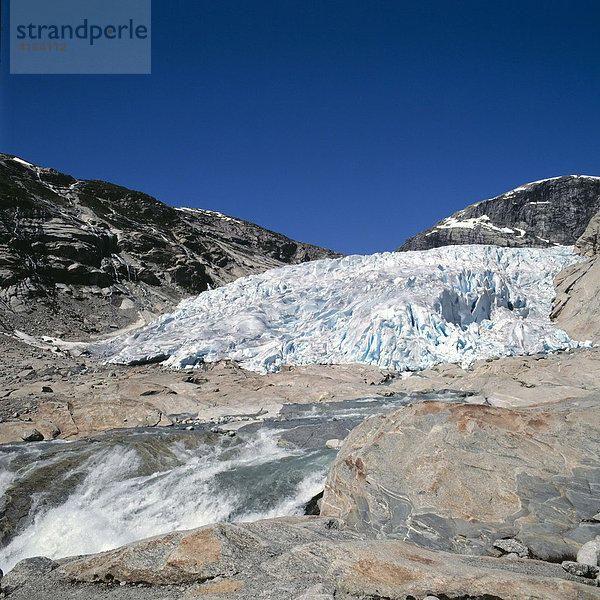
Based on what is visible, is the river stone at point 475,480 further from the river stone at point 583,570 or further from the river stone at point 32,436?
the river stone at point 32,436

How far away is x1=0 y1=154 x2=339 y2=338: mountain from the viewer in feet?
85.8

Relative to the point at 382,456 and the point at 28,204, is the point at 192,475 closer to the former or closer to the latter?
the point at 382,456

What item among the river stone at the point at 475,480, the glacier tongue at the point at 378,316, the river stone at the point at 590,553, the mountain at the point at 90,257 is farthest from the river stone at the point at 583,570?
the mountain at the point at 90,257

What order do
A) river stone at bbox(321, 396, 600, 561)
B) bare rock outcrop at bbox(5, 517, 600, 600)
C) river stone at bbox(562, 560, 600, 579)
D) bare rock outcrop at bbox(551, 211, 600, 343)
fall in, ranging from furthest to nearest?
bare rock outcrop at bbox(551, 211, 600, 343), river stone at bbox(321, 396, 600, 561), river stone at bbox(562, 560, 600, 579), bare rock outcrop at bbox(5, 517, 600, 600)

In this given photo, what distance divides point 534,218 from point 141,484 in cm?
9863

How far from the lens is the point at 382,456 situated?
16.3 ft

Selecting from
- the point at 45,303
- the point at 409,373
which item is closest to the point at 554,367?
the point at 409,373

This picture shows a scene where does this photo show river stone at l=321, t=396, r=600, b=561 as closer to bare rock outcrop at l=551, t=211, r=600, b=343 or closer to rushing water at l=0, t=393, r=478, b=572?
rushing water at l=0, t=393, r=478, b=572

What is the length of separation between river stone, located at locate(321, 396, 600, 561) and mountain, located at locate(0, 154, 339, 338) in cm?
2217

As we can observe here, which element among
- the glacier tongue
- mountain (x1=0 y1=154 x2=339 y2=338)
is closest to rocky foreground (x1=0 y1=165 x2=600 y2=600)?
the glacier tongue

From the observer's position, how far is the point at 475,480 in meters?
4.30

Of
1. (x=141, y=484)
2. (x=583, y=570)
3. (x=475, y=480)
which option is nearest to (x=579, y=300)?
(x=475, y=480)

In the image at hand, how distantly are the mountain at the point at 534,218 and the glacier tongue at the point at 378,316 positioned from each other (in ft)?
226

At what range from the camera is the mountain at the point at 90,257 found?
2616 centimetres
